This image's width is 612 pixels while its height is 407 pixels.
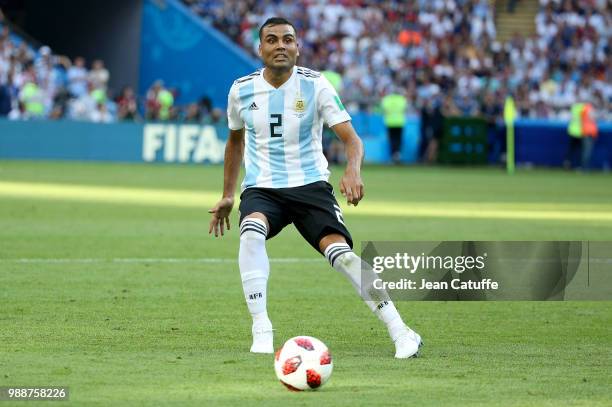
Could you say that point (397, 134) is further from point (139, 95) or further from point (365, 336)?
point (365, 336)

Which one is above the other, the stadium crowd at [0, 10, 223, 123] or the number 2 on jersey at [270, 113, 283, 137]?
the number 2 on jersey at [270, 113, 283, 137]

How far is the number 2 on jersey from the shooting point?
8164 mm

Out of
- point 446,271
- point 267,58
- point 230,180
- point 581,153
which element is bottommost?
point 581,153

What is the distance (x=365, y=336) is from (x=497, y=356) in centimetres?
122

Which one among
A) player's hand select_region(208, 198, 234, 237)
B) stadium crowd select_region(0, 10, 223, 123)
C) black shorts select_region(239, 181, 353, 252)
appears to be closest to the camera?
black shorts select_region(239, 181, 353, 252)

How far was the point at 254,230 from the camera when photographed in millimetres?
7980

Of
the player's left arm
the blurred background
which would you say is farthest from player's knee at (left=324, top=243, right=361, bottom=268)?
the blurred background

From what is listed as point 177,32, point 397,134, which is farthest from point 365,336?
point 177,32

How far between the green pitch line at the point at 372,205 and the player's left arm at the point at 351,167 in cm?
1194

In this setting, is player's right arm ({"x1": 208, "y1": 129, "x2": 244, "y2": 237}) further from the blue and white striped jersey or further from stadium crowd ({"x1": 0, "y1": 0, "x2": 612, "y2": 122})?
stadium crowd ({"x1": 0, "y1": 0, "x2": 612, "y2": 122})

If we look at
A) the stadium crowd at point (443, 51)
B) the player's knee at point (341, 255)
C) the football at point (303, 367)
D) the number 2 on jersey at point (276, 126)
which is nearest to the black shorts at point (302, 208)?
the player's knee at point (341, 255)

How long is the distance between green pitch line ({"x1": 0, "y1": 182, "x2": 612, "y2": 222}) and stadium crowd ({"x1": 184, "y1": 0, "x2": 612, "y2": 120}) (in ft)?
53.9

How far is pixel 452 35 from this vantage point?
4447 centimetres

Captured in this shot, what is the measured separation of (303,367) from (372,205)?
15828mm
